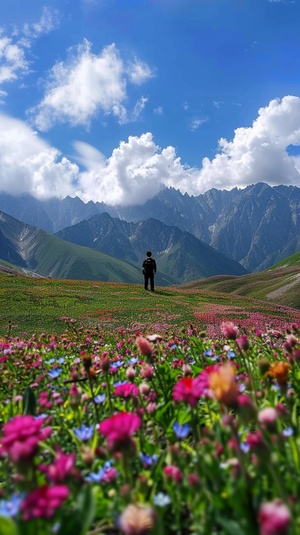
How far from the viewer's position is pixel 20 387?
6230 millimetres

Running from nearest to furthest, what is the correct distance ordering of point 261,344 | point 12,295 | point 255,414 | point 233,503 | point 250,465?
1. point 233,503
2. point 255,414
3. point 250,465
4. point 261,344
5. point 12,295

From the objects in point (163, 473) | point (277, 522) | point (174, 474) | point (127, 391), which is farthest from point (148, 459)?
point (277, 522)

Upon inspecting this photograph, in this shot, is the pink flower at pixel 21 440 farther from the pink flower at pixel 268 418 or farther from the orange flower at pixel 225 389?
the pink flower at pixel 268 418

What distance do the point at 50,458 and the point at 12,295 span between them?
106 ft

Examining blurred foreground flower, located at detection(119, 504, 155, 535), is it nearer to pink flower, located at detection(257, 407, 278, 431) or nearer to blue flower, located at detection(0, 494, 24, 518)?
blue flower, located at detection(0, 494, 24, 518)

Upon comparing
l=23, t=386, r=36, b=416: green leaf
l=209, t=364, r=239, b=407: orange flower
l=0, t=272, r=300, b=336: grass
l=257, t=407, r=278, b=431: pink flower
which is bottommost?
l=0, t=272, r=300, b=336: grass

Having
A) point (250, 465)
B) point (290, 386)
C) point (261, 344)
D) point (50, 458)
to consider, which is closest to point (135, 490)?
point (250, 465)

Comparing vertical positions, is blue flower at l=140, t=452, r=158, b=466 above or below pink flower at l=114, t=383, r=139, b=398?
below

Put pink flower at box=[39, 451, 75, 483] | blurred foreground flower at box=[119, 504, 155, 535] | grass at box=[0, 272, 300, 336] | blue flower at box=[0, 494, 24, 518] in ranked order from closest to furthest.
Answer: blurred foreground flower at box=[119, 504, 155, 535] → pink flower at box=[39, 451, 75, 483] → blue flower at box=[0, 494, 24, 518] → grass at box=[0, 272, 300, 336]

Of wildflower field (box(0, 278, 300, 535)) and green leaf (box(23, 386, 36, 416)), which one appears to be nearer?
wildflower field (box(0, 278, 300, 535))

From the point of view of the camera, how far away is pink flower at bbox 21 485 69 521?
153 cm

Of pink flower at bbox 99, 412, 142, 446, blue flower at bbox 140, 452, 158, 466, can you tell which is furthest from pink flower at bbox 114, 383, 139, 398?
pink flower at bbox 99, 412, 142, 446

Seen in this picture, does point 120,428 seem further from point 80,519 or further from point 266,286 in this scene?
point 266,286

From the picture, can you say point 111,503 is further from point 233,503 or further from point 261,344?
point 261,344
